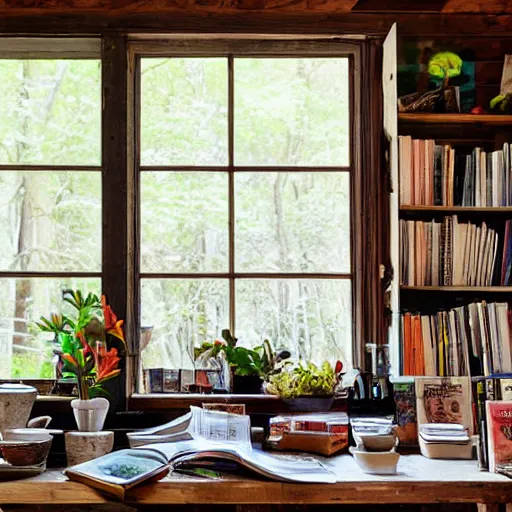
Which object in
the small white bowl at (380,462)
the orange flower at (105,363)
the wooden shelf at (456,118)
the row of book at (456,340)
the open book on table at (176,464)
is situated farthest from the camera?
the wooden shelf at (456,118)

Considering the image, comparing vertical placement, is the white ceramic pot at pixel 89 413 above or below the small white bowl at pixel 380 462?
above

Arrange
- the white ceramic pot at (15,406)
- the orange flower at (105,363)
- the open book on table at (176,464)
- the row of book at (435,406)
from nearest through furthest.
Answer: the open book on table at (176,464)
the white ceramic pot at (15,406)
the orange flower at (105,363)
the row of book at (435,406)

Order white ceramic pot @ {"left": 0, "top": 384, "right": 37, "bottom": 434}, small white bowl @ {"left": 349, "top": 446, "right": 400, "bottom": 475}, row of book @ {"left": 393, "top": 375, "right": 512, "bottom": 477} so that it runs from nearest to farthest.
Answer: small white bowl @ {"left": 349, "top": 446, "right": 400, "bottom": 475}
white ceramic pot @ {"left": 0, "top": 384, "right": 37, "bottom": 434}
row of book @ {"left": 393, "top": 375, "right": 512, "bottom": 477}

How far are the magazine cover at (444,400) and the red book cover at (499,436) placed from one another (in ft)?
1.48

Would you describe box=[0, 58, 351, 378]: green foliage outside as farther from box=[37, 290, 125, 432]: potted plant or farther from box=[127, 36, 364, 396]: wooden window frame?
box=[37, 290, 125, 432]: potted plant

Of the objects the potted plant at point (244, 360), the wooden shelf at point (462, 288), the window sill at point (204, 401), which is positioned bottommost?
the window sill at point (204, 401)

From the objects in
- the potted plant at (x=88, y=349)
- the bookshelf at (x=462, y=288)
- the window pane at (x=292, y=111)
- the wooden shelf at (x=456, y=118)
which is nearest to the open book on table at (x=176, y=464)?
the potted plant at (x=88, y=349)

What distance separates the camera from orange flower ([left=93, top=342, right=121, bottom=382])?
3.56 meters

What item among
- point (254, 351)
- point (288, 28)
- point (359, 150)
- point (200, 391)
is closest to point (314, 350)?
point (254, 351)

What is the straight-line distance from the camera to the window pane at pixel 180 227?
4039 mm

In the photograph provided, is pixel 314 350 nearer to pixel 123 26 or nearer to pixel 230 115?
pixel 230 115

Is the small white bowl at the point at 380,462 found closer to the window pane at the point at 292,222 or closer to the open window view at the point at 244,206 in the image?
the open window view at the point at 244,206

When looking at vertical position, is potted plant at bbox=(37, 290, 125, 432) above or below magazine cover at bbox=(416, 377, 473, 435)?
above

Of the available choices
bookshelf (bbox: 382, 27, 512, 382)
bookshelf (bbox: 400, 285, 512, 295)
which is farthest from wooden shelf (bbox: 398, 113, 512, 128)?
bookshelf (bbox: 400, 285, 512, 295)
